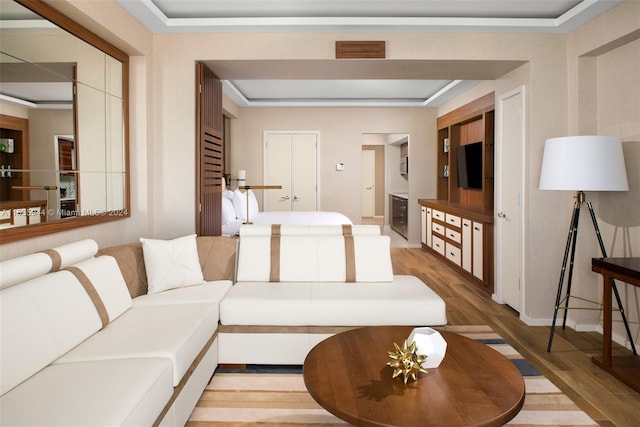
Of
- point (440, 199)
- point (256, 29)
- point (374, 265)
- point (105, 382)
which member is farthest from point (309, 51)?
point (440, 199)

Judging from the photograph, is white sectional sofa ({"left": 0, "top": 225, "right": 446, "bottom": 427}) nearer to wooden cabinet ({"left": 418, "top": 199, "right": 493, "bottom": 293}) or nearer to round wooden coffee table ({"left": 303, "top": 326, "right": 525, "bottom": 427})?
round wooden coffee table ({"left": 303, "top": 326, "right": 525, "bottom": 427})

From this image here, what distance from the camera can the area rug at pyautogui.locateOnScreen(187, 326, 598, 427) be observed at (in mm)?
2137

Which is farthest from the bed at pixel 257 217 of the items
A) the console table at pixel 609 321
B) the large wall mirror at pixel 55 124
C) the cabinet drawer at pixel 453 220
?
the console table at pixel 609 321

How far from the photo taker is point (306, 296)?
281 cm

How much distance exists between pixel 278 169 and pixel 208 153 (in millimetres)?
3642

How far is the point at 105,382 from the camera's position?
1.59m

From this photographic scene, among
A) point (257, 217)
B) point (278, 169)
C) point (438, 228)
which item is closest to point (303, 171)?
point (278, 169)

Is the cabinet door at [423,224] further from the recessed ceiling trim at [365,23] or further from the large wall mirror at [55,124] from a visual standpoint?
the large wall mirror at [55,124]

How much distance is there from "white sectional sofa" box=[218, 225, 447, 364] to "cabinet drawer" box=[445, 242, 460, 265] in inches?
102

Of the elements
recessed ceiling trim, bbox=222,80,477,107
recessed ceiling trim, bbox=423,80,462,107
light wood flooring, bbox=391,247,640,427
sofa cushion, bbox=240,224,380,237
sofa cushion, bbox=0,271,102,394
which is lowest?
light wood flooring, bbox=391,247,640,427

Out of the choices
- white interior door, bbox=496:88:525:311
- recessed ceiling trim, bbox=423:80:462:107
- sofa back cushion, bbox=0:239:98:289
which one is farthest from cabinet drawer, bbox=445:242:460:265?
sofa back cushion, bbox=0:239:98:289

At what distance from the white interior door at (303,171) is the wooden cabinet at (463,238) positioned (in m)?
2.02

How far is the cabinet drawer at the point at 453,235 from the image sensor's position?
18.4 ft

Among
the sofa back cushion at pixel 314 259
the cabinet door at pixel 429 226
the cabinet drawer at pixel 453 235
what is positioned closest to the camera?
the sofa back cushion at pixel 314 259
